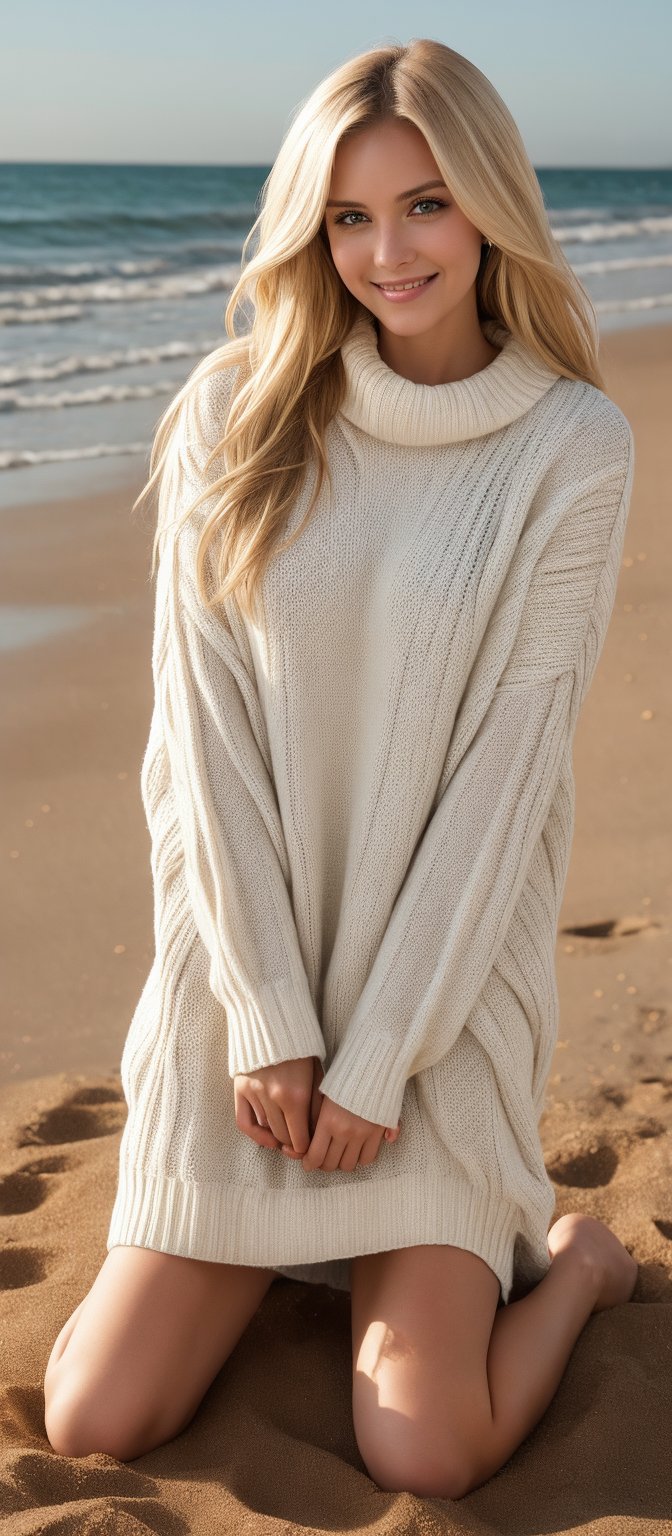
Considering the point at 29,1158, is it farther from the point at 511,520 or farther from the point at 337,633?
the point at 511,520

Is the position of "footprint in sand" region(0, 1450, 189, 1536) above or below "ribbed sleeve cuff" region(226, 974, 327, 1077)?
below

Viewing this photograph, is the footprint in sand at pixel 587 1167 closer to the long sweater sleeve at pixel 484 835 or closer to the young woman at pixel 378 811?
the young woman at pixel 378 811

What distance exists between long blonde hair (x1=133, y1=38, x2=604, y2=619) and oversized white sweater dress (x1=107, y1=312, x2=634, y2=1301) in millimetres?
56

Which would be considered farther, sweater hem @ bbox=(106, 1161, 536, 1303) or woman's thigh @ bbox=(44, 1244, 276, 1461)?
sweater hem @ bbox=(106, 1161, 536, 1303)

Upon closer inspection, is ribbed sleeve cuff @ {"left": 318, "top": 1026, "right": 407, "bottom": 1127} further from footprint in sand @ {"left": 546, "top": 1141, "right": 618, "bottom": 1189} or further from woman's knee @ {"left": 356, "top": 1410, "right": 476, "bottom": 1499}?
footprint in sand @ {"left": 546, "top": 1141, "right": 618, "bottom": 1189}

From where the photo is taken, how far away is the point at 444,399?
90.3 inches

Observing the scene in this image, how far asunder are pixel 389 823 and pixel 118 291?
10.8 metres

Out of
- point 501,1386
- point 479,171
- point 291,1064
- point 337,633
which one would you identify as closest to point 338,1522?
point 501,1386

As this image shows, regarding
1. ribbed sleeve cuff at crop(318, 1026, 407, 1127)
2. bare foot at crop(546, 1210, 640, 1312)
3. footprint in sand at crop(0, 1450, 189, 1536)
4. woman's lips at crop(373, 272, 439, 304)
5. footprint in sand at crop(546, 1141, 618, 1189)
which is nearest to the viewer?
footprint in sand at crop(0, 1450, 189, 1536)

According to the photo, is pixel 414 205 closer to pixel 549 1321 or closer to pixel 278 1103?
pixel 278 1103

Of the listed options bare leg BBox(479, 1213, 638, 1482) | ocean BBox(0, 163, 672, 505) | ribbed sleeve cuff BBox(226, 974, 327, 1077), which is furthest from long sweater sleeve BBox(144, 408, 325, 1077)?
ocean BBox(0, 163, 672, 505)

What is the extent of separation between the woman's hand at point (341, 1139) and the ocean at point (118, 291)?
14.9ft

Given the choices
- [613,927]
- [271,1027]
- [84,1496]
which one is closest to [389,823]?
[271,1027]

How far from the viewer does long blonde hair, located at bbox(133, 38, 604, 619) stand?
7.16ft
